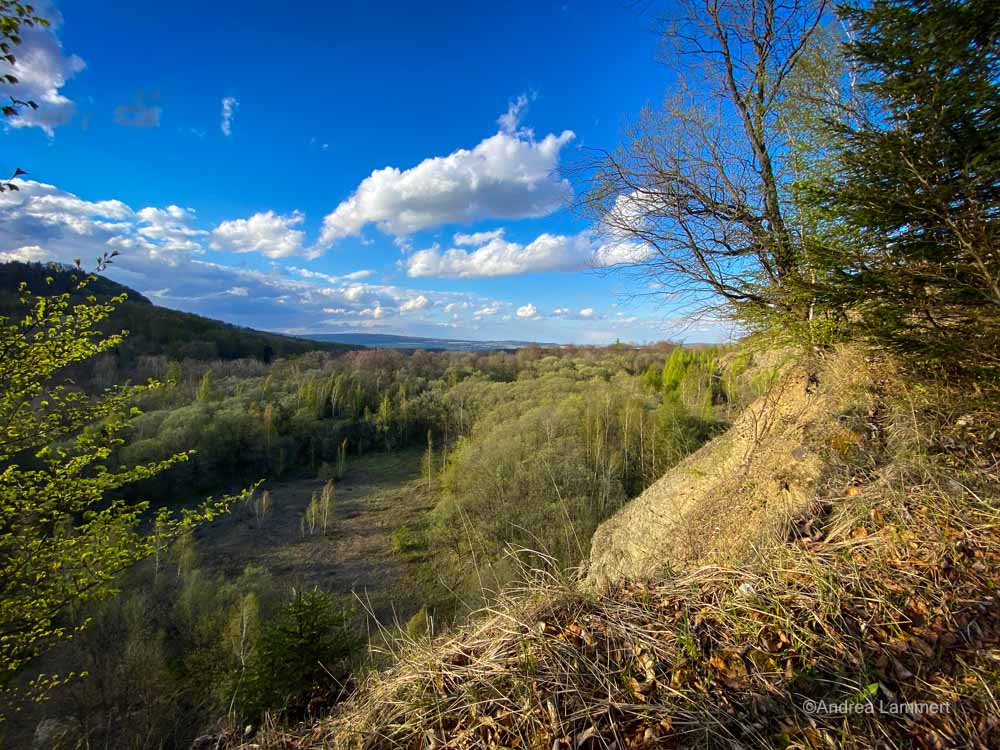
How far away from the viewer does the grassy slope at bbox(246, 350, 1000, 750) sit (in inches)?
66.3

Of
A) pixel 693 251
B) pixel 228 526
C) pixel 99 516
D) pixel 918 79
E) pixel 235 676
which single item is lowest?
pixel 228 526

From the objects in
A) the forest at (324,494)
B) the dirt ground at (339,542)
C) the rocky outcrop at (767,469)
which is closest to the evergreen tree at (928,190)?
the rocky outcrop at (767,469)

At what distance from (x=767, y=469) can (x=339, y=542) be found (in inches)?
901

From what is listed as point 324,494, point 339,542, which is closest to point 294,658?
point 339,542

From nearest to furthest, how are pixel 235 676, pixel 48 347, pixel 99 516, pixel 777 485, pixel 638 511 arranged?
pixel 777 485 < pixel 48 347 < pixel 99 516 < pixel 638 511 < pixel 235 676

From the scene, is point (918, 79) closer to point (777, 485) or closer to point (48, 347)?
point (777, 485)

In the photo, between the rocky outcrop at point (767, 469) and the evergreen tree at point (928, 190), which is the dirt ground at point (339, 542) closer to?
the rocky outcrop at point (767, 469)

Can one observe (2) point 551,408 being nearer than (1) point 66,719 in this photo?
No

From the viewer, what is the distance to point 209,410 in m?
30.2

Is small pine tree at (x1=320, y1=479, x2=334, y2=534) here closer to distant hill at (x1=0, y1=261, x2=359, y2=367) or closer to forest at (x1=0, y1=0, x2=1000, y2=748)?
forest at (x1=0, y1=0, x2=1000, y2=748)

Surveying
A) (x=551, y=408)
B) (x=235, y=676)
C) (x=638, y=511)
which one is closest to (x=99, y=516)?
(x=235, y=676)

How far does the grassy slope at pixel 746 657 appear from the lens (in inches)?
66.3

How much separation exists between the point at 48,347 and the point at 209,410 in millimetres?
29611

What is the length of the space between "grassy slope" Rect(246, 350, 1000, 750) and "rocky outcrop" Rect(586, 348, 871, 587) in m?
0.84
